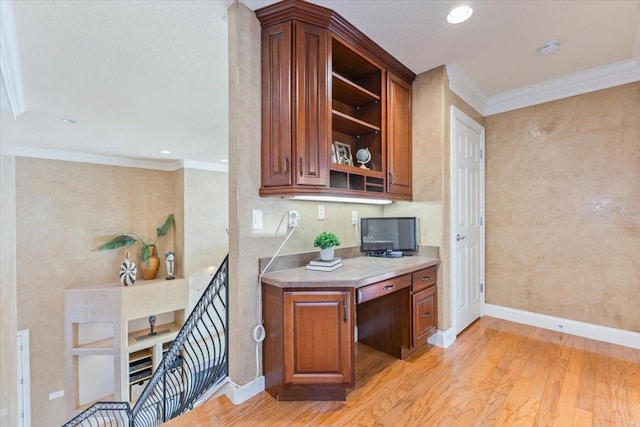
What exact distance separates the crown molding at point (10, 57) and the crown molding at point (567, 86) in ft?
13.6

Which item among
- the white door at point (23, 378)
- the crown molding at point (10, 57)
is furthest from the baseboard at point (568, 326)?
the white door at point (23, 378)

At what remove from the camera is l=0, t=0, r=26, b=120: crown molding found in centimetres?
176

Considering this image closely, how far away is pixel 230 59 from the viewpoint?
5.87ft

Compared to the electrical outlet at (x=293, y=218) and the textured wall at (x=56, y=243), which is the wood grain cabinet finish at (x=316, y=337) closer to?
the electrical outlet at (x=293, y=218)

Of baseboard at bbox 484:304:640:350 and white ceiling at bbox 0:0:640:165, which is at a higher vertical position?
white ceiling at bbox 0:0:640:165

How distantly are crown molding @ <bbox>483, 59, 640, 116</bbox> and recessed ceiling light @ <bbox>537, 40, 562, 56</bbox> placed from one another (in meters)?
0.64

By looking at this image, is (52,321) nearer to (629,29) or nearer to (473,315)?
(473,315)

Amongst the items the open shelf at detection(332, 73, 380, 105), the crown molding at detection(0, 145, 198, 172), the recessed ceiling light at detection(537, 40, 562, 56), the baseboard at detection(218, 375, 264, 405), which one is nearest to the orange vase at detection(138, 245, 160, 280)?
the crown molding at detection(0, 145, 198, 172)

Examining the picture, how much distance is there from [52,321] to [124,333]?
1115 millimetres

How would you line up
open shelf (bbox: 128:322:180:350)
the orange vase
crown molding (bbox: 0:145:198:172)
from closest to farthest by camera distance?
crown molding (bbox: 0:145:198:172) → open shelf (bbox: 128:322:180:350) → the orange vase

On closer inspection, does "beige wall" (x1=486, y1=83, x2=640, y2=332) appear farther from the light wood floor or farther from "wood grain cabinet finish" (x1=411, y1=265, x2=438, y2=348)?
"wood grain cabinet finish" (x1=411, y1=265, x2=438, y2=348)

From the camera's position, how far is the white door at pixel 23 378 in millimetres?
4574

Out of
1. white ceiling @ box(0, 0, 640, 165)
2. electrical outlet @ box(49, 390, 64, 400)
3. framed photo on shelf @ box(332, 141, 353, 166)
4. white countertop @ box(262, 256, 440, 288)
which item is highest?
white ceiling @ box(0, 0, 640, 165)

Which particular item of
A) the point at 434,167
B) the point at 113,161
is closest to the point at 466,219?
the point at 434,167
